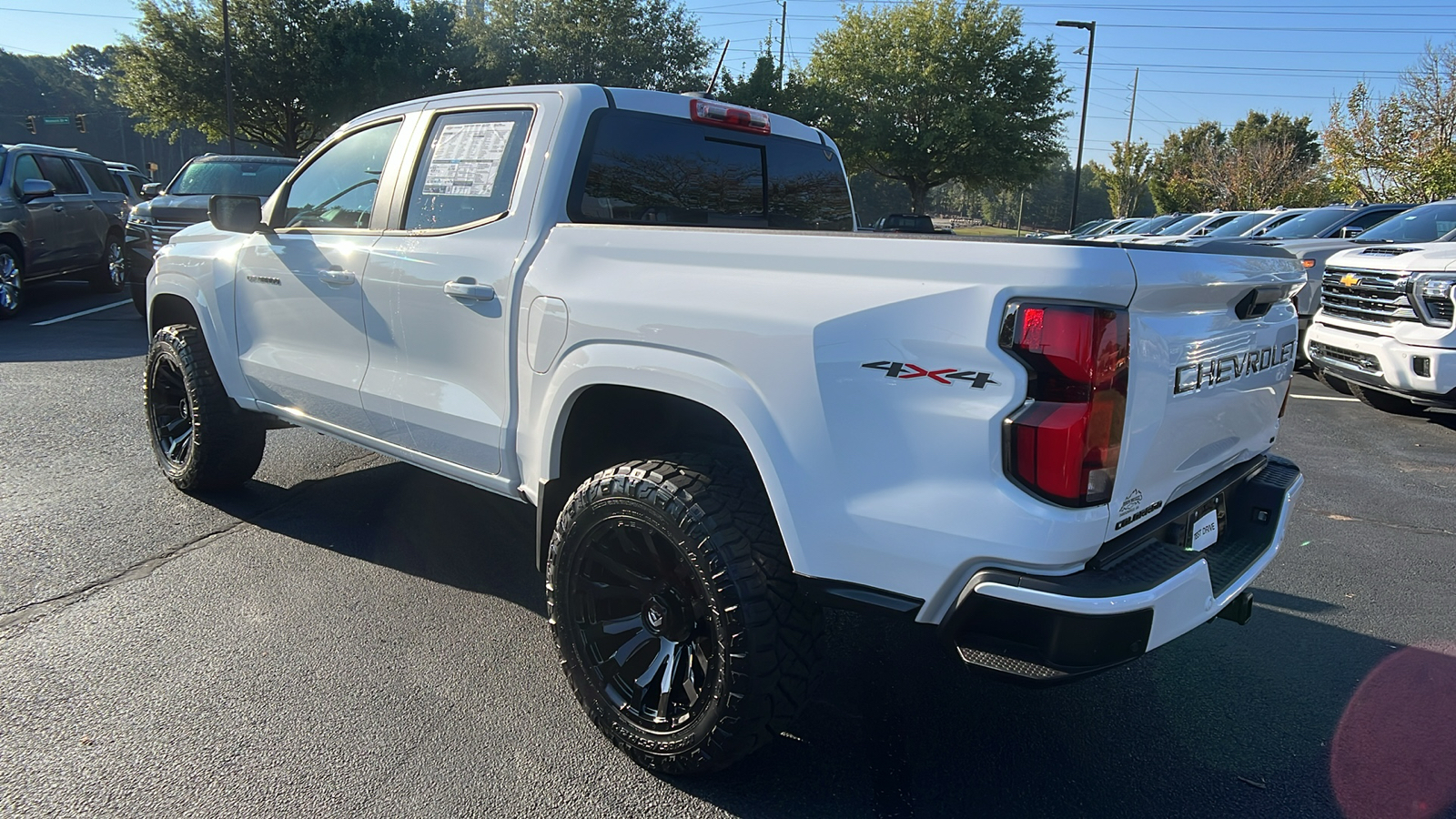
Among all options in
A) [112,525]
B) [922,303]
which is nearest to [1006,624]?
[922,303]

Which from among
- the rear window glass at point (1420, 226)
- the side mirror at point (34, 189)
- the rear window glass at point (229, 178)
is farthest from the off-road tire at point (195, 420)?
the rear window glass at point (1420, 226)

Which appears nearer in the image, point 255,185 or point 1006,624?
point 1006,624

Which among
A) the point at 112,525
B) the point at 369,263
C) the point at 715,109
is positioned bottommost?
the point at 112,525

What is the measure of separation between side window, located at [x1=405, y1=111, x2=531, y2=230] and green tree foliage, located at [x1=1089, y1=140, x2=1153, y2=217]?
165 feet

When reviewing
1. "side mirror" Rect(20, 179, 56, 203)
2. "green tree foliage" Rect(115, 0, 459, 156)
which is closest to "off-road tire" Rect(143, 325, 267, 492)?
"side mirror" Rect(20, 179, 56, 203)

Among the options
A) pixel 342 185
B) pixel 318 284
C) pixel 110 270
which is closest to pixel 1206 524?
pixel 318 284

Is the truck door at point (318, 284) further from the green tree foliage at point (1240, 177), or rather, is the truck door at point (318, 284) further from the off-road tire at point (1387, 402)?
the green tree foliage at point (1240, 177)

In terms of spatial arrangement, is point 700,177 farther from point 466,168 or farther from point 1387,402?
point 1387,402

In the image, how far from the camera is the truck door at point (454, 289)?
3.02 meters

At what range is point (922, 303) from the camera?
6.57 ft

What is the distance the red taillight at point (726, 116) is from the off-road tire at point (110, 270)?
12071 mm

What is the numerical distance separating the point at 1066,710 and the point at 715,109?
2478 millimetres

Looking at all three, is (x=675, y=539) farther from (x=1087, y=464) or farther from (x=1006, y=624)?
(x=1087, y=464)

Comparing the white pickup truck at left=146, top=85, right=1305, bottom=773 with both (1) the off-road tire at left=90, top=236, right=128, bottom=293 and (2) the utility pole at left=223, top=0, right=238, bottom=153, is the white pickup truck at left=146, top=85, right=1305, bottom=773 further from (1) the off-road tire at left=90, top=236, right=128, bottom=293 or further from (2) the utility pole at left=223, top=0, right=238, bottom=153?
(2) the utility pole at left=223, top=0, right=238, bottom=153
